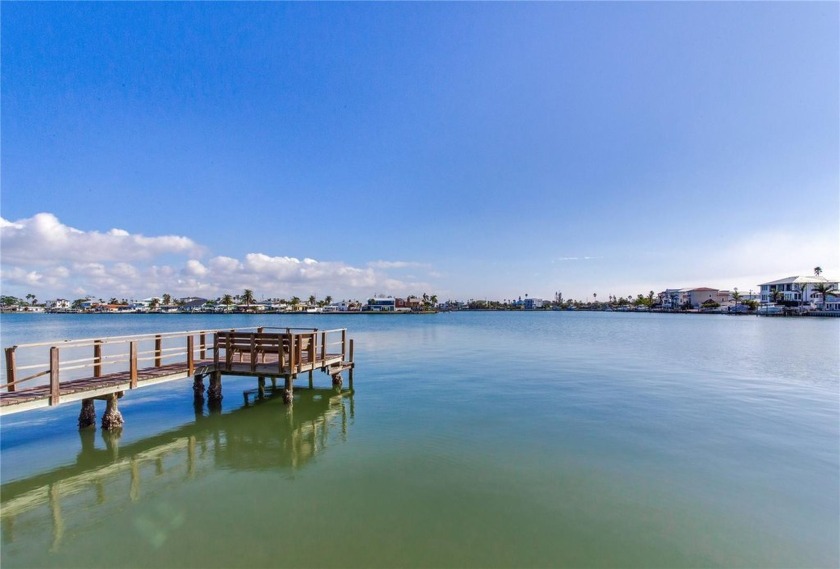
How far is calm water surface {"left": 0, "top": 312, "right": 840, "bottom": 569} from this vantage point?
6.07m

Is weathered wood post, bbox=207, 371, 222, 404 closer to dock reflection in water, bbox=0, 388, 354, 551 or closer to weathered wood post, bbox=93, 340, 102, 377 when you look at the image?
dock reflection in water, bbox=0, 388, 354, 551

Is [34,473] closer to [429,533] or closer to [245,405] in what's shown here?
[245,405]

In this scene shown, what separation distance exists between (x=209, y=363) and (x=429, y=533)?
42.0ft

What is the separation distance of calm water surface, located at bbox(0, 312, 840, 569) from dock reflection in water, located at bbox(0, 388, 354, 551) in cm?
6

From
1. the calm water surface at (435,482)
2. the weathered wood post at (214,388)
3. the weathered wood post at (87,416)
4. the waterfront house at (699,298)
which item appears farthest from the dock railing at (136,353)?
the waterfront house at (699,298)

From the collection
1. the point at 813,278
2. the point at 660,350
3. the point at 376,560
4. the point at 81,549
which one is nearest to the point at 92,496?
the point at 81,549

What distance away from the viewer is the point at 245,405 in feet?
51.5

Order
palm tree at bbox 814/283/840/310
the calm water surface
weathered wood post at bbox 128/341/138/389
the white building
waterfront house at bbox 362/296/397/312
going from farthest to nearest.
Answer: waterfront house at bbox 362/296/397/312 < the white building < palm tree at bbox 814/283/840/310 < weathered wood post at bbox 128/341/138/389 < the calm water surface

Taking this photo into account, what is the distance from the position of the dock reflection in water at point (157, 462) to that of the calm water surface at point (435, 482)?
56 mm

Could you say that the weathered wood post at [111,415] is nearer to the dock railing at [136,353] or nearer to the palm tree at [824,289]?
the dock railing at [136,353]

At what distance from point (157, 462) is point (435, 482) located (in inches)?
292

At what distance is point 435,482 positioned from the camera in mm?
8383

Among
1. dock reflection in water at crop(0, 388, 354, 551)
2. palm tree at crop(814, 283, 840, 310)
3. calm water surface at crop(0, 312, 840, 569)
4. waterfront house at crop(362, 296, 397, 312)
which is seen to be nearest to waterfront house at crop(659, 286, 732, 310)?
palm tree at crop(814, 283, 840, 310)

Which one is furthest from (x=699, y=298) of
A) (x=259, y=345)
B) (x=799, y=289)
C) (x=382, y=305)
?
(x=259, y=345)
